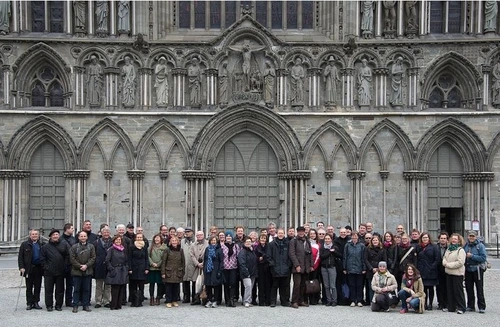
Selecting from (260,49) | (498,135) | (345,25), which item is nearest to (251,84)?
(260,49)

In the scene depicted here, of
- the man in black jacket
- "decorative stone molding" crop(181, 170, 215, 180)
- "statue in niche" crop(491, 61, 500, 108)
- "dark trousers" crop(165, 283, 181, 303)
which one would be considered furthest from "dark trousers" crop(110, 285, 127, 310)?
"statue in niche" crop(491, 61, 500, 108)

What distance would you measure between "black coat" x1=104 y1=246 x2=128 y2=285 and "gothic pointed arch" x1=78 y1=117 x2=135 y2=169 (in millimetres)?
11436

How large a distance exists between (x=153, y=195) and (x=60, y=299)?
11482mm

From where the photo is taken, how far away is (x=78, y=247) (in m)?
15.1

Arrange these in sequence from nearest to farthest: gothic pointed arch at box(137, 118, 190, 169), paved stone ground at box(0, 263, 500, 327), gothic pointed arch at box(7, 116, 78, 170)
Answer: paved stone ground at box(0, 263, 500, 327) → gothic pointed arch at box(7, 116, 78, 170) → gothic pointed arch at box(137, 118, 190, 169)

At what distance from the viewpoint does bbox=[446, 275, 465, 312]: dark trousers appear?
15.0m

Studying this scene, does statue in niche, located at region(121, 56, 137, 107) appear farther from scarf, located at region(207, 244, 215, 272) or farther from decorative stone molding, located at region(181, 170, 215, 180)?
scarf, located at region(207, 244, 215, 272)

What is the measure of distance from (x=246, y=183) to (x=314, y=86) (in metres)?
4.62

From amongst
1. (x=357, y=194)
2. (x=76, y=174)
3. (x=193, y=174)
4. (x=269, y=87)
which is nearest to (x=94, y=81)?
(x=76, y=174)

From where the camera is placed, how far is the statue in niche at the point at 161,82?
2667 cm

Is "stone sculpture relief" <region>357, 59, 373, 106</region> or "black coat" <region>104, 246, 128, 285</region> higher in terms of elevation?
"stone sculpture relief" <region>357, 59, 373, 106</region>

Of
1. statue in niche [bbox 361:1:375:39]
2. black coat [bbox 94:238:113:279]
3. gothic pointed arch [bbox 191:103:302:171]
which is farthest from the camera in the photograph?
statue in niche [bbox 361:1:375:39]

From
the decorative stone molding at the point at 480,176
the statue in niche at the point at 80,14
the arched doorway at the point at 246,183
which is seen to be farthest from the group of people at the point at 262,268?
the statue in niche at the point at 80,14

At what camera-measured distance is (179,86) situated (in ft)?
87.8
